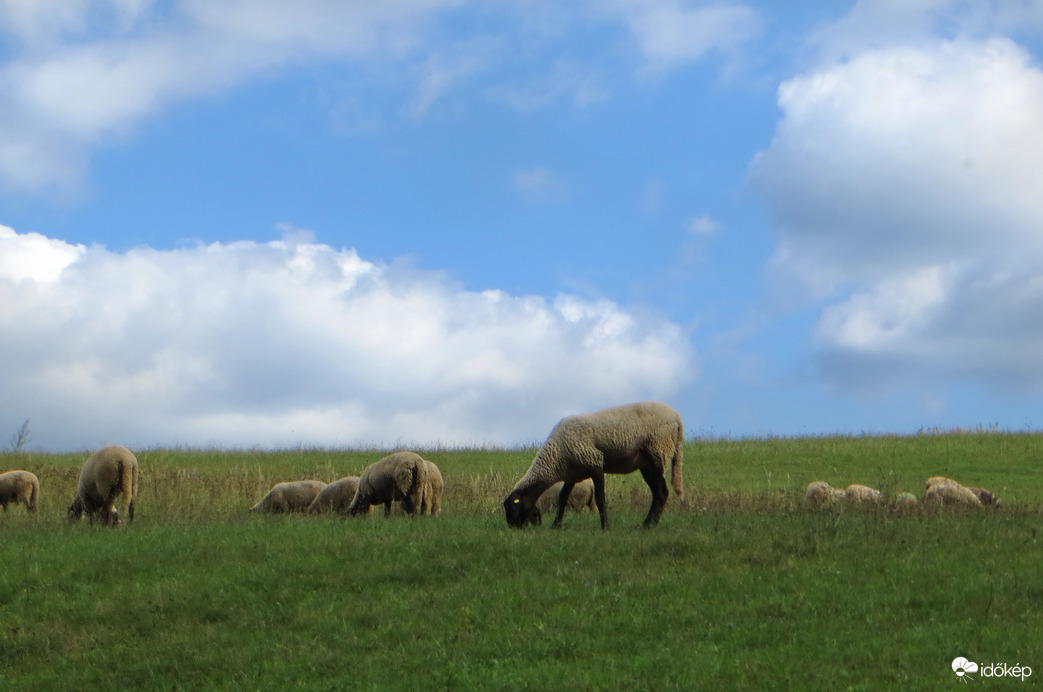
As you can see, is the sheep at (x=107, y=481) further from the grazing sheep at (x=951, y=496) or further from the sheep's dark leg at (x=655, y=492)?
the grazing sheep at (x=951, y=496)

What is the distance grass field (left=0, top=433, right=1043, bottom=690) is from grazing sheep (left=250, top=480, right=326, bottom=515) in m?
4.98

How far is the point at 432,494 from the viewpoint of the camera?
71.6 feet

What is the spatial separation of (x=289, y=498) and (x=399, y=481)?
432cm

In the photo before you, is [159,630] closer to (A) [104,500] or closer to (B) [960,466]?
(A) [104,500]

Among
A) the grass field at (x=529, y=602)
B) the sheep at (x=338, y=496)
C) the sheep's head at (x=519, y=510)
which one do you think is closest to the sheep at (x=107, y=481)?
the grass field at (x=529, y=602)

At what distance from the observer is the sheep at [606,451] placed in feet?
54.2

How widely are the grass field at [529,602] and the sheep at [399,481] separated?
2720 millimetres

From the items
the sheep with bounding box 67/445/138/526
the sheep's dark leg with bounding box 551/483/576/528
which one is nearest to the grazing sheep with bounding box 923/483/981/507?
the sheep's dark leg with bounding box 551/483/576/528

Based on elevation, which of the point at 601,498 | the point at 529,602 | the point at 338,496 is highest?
the point at 601,498

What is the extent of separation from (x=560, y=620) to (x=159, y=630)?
520 centimetres

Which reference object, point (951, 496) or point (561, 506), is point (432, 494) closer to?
point (561, 506)

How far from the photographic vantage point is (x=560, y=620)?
1104cm

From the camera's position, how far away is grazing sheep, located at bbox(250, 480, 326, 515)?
76.8 ft

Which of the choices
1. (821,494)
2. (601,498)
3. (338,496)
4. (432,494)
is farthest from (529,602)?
(821,494)
